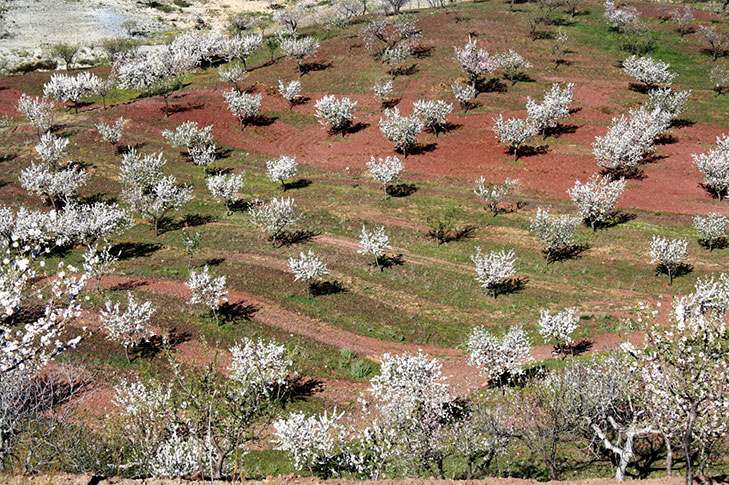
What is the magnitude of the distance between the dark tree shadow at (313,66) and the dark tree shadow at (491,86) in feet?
94.6

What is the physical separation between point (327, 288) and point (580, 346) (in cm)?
2016

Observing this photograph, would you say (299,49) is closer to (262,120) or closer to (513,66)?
(262,120)

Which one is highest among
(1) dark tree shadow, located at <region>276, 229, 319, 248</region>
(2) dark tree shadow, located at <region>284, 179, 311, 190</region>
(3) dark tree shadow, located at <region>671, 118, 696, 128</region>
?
(3) dark tree shadow, located at <region>671, 118, 696, 128</region>

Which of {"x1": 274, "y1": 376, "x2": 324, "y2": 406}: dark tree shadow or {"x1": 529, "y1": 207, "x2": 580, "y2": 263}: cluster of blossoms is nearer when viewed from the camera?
{"x1": 274, "y1": 376, "x2": 324, "y2": 406}: dark tree shadow

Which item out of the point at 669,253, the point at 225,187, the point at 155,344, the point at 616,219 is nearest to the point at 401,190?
the point at 225,187

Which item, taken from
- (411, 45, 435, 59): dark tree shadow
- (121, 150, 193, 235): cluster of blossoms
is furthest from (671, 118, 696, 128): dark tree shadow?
(121, 150, 193, 235): cluster of blossoms

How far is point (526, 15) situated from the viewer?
110250 millimetres

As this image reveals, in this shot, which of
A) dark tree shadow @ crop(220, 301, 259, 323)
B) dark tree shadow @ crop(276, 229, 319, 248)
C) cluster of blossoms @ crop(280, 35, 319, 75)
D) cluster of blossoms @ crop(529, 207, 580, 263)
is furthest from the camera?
cluster of blossoms @ crop(280, 35, 319, 75)

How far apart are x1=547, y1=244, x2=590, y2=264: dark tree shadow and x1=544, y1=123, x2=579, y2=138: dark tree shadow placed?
27.0 metres

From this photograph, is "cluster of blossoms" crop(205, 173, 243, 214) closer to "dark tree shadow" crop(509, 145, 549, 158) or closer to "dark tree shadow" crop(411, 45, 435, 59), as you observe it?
"dark tree shadow" crop(509, 145, 549, 158)

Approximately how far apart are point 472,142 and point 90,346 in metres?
52.8

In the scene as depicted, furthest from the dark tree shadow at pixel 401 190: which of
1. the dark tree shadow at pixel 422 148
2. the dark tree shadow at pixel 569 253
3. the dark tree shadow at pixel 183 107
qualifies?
the dark tree shadow at pixel 183 107

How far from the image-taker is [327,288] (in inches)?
1688

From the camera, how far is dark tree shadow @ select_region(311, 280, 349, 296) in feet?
139
